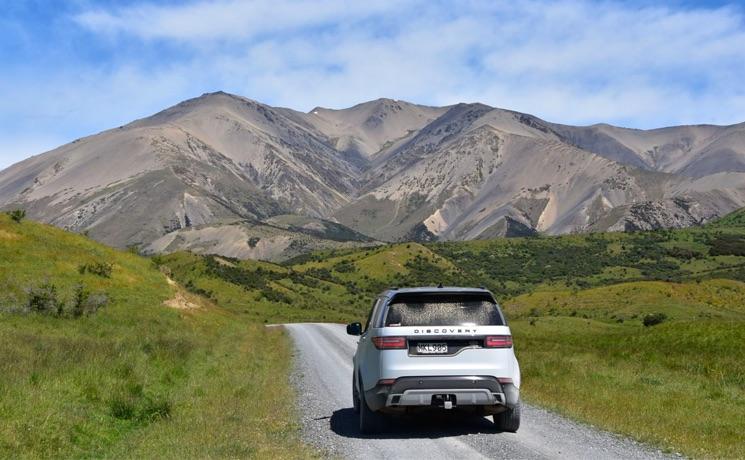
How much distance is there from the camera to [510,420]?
554 inches

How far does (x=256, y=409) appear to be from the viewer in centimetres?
1691

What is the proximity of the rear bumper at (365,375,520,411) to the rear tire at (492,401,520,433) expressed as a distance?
0.84 meters

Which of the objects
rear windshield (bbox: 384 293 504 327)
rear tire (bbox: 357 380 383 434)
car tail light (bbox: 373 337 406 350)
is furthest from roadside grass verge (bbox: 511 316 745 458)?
car tail light (bbox: 373 337 406 350)

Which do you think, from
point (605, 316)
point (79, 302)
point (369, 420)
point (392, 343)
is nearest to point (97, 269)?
point (79, 302)

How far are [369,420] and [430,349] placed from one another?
210 cm

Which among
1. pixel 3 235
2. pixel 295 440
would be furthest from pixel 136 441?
pixel 3 235

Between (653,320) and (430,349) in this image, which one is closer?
(430,349)

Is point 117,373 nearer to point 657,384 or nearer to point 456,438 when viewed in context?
point 456,438

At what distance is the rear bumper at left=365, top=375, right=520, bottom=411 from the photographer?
13.2 metres

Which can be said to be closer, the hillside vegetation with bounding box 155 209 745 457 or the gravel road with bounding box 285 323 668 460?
the gravel road with bounding box 285 323 668 460

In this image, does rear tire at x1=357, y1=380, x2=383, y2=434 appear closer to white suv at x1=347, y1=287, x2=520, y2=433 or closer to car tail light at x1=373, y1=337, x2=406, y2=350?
white suv at x1=347, y1=287, x2=520, y2=433

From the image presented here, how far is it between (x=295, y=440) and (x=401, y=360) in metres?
2.51

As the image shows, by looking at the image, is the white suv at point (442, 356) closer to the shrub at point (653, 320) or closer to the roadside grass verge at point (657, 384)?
the roadside grass verge at point (657, 384)

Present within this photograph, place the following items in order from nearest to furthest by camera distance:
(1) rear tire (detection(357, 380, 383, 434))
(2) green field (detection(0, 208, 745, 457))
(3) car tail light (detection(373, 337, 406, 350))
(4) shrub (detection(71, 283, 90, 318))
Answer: (2) green field (detection(0, 208, 745, 457)) < (3) car tail light (detection(373, 337, 406, 350)) < (1) rear tire (detection(357, 380, 383, 434)) < (4) shrub (detection(71, 283, 90, 318))
